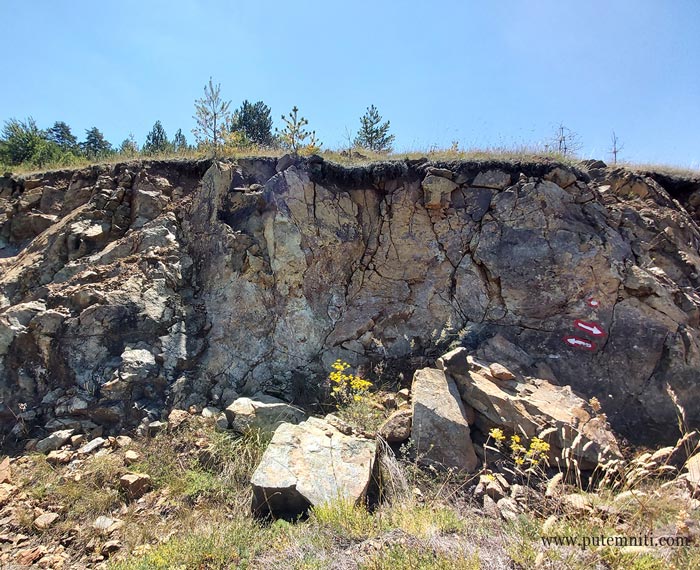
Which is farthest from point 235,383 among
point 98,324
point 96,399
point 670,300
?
point 670,300

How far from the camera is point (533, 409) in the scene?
387 cm

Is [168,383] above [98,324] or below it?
below

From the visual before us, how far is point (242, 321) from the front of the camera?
530 cm

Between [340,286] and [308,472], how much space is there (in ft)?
9.45

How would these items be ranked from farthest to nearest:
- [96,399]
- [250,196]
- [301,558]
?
1. [250,196]
2. [96,399]
3. [301,558]

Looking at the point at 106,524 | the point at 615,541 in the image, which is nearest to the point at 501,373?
the point at 615,541

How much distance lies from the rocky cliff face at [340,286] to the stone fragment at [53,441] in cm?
23

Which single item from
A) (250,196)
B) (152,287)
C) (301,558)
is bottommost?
(301,558)

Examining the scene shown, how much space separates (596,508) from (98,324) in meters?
5.75

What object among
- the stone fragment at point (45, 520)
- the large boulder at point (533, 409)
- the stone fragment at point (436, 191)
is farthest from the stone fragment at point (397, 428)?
the stone fragment at point (436, 191)

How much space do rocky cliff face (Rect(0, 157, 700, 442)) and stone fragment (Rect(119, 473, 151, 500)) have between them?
3.02 ft

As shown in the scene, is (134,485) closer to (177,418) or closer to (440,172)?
(177,418)

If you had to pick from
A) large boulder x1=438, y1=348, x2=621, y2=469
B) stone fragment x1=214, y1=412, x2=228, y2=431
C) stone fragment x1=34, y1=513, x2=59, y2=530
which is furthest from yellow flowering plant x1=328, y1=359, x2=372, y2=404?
stone fragment x1=34, y1=513, x2=59, y2=530

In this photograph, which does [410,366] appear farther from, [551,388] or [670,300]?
[670,300]
